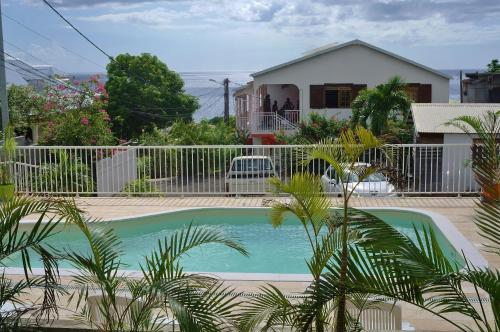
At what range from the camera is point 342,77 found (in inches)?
1241

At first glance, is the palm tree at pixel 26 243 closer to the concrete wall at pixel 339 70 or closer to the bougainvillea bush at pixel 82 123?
the bougainvillea bush at pixel 82 123

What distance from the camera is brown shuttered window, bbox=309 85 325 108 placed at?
31.4m

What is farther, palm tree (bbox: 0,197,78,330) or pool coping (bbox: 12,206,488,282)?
pool coping (bbox: 12,206,488,282)

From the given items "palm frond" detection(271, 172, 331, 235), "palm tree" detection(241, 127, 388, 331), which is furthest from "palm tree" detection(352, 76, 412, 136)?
"palm frond" detection(271, 172, 331, 235)

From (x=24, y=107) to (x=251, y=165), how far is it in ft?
44.7

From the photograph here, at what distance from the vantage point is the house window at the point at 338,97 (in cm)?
3171

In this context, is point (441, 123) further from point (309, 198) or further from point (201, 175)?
point (309, 198)

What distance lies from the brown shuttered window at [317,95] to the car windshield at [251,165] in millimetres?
20081

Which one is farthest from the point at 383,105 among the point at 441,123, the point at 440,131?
the point at 440,131

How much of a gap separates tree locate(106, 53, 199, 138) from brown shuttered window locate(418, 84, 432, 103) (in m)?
19.0

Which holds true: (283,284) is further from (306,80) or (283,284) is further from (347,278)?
(306,80)

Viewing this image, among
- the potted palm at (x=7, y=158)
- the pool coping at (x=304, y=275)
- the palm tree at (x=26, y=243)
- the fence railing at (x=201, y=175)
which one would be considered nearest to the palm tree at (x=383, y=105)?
the fence railing at (x=201, y=175)

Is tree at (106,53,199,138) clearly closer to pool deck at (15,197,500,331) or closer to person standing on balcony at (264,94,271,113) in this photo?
person standing on balcony at (264,94,271,113)

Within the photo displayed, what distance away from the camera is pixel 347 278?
338cm
